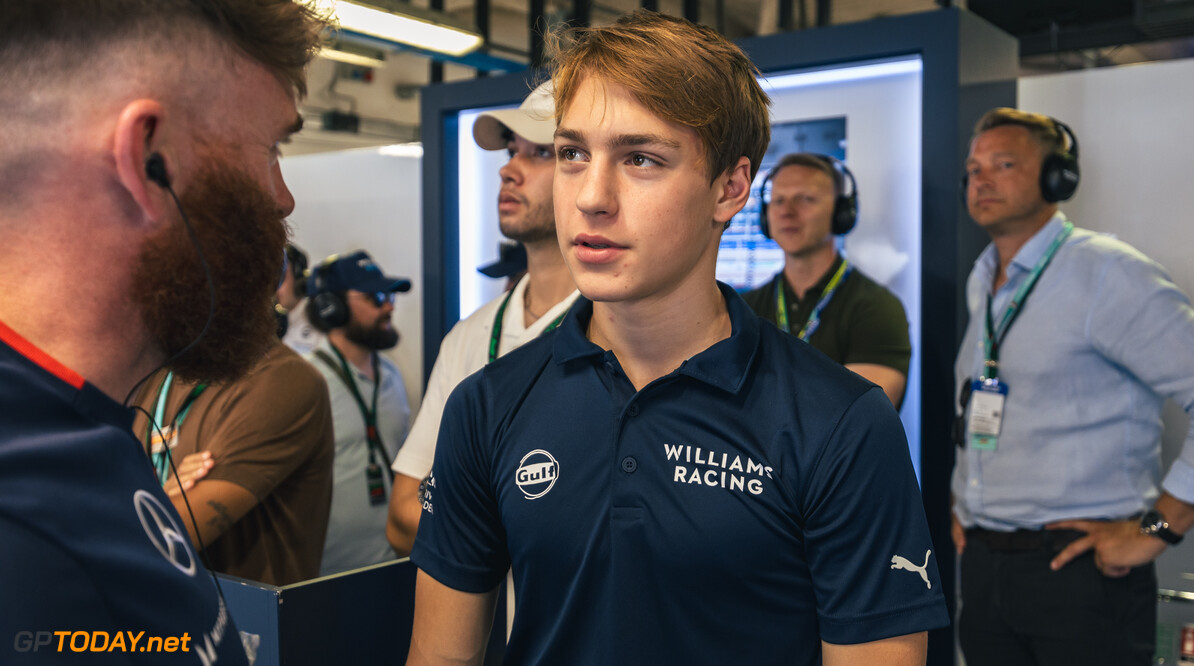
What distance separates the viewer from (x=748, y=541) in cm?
119

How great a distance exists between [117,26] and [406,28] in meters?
4.19

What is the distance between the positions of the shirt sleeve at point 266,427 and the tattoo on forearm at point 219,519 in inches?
2.9

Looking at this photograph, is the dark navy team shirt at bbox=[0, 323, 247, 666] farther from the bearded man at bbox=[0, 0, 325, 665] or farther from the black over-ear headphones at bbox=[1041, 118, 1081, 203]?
the black over-ear headphones at bbox=[1041, 118, 1081, 203]

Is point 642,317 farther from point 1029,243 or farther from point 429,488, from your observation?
point 1029,243

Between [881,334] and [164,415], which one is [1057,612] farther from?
[164,415]

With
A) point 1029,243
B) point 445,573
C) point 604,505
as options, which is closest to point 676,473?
point 604,505

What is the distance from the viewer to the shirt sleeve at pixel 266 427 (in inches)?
86.9

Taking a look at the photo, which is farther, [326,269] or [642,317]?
[326,269]

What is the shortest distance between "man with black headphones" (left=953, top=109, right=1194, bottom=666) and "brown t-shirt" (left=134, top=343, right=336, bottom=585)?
1.87 meters

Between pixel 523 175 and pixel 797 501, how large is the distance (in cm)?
130

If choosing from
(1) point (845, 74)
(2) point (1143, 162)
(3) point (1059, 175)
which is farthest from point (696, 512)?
(2) point (1143, 162)

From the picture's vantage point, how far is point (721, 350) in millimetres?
1309

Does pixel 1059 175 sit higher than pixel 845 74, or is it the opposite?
pixel 845 74

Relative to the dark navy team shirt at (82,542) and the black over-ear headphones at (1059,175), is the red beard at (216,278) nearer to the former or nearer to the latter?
the dark navy team shirt at (82,542)
